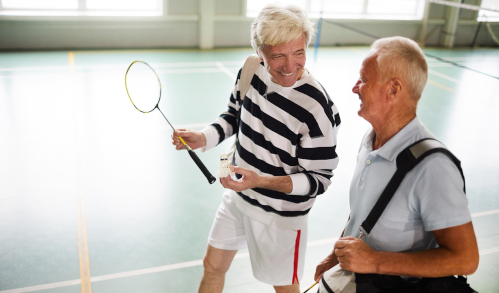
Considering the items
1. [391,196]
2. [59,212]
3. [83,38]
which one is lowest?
[59,212]

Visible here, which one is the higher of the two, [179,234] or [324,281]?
[324,281]

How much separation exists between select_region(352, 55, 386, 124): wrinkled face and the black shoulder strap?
236 millimetres

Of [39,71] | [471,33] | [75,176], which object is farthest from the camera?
[471,33]

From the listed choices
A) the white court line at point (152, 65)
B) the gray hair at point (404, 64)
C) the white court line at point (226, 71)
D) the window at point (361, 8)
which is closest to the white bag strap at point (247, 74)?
the gray hair at point (404, 64)

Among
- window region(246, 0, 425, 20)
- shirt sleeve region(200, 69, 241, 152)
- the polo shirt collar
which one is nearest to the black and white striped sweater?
shirt sleeve region(200, 69, 241, 152)

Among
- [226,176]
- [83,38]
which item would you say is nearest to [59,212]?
[226,176]

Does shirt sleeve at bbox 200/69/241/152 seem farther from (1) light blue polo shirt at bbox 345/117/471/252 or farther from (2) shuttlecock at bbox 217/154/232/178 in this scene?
(1) light blue polo shirt at bbox 345/117/471/252

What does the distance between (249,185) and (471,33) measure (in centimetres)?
1626

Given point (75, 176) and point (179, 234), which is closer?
point (179, 234)

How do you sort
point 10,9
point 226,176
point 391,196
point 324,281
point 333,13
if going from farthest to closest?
1. point 333,13
2. point 10,9
3. point 226,176
4. point 324,281
5. point 391,196

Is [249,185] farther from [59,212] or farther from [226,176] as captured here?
[59,212]

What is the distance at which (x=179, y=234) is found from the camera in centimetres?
459

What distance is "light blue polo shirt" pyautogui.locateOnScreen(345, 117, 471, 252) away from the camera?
5.57 feet

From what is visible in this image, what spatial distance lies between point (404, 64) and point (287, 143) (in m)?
0.95
